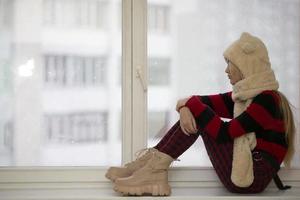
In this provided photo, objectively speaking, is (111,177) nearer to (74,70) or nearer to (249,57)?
(74,70)

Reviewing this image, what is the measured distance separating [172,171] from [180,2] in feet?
2.38

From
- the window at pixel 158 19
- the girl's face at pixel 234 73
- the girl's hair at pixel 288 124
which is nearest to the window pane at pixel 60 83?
the window at pixel 158 19

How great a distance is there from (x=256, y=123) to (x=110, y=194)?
596 mm

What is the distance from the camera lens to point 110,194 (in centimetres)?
161

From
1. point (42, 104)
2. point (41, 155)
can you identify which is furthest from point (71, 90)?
point (41, 155)

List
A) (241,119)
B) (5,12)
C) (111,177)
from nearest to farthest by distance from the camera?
(241,119) → (111,177) → (5,12)

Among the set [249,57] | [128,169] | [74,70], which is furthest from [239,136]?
[74,70]

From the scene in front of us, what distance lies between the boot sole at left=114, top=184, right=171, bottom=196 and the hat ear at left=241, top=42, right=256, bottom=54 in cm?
58

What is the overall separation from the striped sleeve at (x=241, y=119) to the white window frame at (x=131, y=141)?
0.31 metres

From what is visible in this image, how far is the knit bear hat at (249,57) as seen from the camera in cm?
157

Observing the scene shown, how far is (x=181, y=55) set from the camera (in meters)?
1.86

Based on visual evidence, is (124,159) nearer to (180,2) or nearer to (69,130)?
(69,130)

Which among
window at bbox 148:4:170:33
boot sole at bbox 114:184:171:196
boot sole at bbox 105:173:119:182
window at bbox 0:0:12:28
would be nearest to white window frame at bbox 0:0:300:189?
window at bbox 148:4:170:33

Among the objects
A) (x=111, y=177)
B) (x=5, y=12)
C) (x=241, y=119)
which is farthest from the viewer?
(x=5, y=12)
